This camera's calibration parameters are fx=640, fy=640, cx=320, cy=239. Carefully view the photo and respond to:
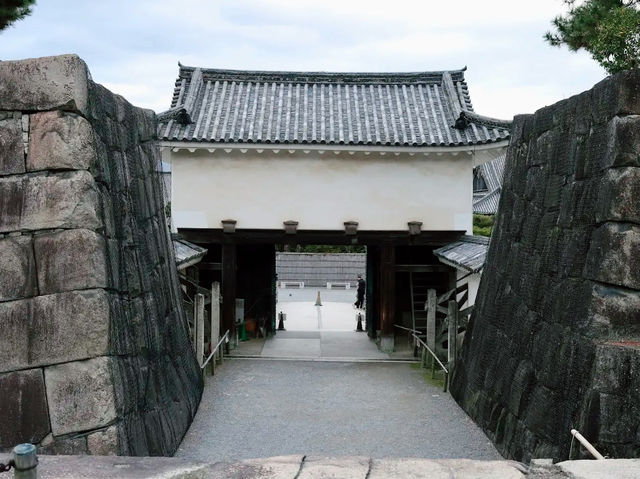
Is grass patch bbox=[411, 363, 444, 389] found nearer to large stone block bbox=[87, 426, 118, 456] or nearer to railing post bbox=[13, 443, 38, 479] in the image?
large stone block bbox=[87, 426, 118, 456]

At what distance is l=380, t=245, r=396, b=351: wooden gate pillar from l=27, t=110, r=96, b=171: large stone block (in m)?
9.84

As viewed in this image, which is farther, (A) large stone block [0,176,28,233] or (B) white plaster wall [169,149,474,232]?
(B) white plaster wall [169,149,474,232]

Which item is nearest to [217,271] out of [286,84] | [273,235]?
[273,235]

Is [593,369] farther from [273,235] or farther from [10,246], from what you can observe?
[273,235]

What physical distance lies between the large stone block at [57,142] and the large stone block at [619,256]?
4.01 metres

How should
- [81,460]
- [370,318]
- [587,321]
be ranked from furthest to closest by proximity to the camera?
1. [370,318]
2. [587,321]
3. [81,460]

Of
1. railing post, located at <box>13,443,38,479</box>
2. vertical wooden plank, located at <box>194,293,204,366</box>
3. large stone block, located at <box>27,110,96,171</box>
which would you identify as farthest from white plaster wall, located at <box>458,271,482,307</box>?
railing post, located at <box>13,443,38,479</box>

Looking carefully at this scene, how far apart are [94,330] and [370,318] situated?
1251 centimetres

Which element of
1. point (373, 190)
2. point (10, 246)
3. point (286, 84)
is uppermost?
point (286, 84)

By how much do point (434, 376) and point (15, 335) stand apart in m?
8.13

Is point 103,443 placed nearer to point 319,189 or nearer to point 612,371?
point 612,371

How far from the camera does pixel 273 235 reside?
45.4ft

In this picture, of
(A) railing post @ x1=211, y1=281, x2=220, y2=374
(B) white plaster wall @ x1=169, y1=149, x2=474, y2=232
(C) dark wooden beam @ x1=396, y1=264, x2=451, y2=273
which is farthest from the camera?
(C) dark wooden beam @ x1=396, y1=264, x2=451, y2=273

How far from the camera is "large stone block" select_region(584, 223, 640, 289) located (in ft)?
15.7
